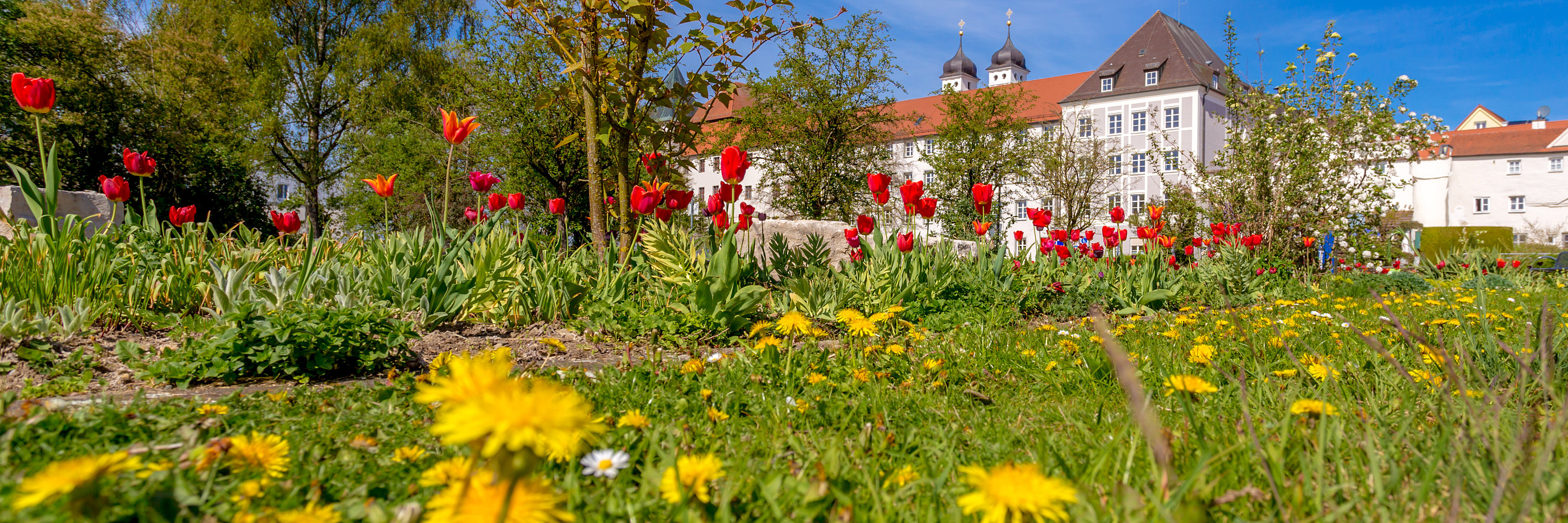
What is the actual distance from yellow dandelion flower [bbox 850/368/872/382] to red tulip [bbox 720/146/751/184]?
1.35 m

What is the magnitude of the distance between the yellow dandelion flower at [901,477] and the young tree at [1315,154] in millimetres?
9861

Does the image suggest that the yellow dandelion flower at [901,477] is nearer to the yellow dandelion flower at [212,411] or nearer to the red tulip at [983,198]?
the yellow dandelion flower at [212,411]

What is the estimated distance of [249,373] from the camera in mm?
2285

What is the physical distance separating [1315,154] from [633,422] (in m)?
11.2

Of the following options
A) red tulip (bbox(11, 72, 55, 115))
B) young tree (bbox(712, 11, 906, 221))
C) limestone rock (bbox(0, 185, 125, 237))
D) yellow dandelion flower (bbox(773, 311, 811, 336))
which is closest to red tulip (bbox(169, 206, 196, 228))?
limestone rock (bbox(0, 185, 125, 237))

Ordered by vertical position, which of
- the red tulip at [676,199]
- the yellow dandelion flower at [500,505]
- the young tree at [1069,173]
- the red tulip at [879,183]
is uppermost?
the young tree at [1069,173]

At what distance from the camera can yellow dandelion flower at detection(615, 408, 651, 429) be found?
1501mm

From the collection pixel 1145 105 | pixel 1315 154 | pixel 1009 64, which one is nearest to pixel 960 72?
pixel 1009 64

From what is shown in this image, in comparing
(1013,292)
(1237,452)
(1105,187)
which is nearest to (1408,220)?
(1105,187)

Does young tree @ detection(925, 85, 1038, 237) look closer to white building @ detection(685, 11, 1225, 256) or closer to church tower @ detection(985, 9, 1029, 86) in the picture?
white building @ detection(685, 11, 1225, 256)

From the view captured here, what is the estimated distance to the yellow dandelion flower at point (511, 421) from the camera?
615 millimetres

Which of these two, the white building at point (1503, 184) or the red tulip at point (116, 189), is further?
the white building at point (1503, 184)

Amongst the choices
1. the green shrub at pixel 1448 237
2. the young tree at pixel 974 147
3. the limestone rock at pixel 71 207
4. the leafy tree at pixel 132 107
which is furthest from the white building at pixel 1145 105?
the limestone rock at pixel 71 207

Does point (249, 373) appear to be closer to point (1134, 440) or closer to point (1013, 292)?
point (1134, 440)
